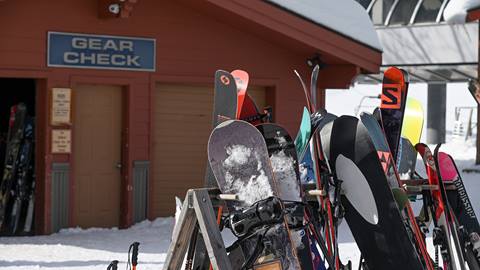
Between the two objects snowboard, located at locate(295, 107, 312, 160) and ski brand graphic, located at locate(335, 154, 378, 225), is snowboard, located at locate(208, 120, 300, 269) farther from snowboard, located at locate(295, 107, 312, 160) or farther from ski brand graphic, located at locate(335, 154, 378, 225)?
ski brand graphic, located at locate(335, 154, 378, 225)

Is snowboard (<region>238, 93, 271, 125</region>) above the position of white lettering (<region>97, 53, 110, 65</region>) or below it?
below

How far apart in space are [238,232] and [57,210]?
19.7 ft

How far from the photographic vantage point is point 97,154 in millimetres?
11477

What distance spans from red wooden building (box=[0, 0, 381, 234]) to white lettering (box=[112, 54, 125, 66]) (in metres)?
0.11

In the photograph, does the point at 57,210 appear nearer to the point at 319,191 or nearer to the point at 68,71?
the point at 68,71

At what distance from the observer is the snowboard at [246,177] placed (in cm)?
556

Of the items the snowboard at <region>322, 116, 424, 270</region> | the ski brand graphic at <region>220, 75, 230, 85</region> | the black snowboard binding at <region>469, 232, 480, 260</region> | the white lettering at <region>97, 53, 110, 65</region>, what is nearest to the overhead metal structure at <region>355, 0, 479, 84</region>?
the white lettering at <region>97, 53, 110, 65</region>

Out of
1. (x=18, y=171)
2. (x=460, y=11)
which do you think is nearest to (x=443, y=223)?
(x=18, y=171)

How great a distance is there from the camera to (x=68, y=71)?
36.2 feet

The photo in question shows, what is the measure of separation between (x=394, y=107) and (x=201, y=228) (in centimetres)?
222

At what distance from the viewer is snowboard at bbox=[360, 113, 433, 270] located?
6523mm

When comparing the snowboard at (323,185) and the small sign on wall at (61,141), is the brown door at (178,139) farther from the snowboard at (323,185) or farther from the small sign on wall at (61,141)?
the snowboard at (323,185)

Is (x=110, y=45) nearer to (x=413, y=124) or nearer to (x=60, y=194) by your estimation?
(x=60, y=194)

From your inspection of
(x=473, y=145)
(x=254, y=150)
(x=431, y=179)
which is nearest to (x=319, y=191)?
(x=254, y=150)
